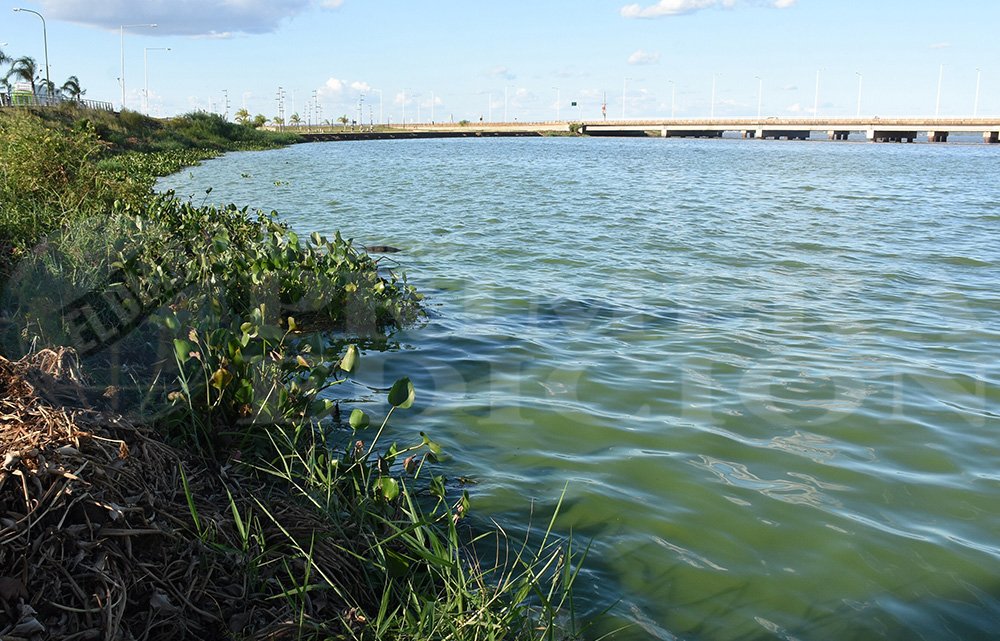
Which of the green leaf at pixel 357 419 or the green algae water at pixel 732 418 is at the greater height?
the green leaf at pixel 357 419

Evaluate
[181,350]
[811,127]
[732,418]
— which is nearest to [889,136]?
[811,127]

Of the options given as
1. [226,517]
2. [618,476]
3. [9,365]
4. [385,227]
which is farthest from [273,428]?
[385,227]

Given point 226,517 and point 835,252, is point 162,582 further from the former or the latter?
point 835,252

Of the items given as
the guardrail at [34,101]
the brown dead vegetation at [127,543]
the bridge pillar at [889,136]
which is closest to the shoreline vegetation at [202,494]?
the brown dead vegetation at [127,543]

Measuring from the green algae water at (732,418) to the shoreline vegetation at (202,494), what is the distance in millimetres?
535

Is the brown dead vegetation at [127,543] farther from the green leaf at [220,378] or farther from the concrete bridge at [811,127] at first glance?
the concrete bridge at [811,127]

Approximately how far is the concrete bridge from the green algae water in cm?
9946

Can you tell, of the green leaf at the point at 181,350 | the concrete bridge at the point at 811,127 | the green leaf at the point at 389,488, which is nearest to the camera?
the green leaf at the point at 389,488

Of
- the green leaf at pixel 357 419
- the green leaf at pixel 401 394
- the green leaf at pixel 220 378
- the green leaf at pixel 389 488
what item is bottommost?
the green leaf at pixel 389 488

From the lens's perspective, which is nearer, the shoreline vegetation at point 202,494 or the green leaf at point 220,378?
the shoreline vegetation at point 202,494

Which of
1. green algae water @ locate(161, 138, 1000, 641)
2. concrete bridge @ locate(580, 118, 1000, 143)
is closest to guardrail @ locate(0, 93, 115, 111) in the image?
green algae water @ locate(161, 138, 1000, 641)

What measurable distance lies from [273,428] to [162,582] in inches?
56.5

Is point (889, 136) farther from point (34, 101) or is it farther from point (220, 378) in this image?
point (220, 378)

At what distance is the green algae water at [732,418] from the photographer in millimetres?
3803
